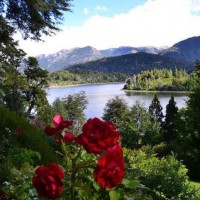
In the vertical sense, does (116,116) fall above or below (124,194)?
below

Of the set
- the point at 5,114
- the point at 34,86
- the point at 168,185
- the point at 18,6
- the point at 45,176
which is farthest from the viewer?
the point at 34,86

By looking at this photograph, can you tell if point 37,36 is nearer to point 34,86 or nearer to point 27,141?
point 27,141

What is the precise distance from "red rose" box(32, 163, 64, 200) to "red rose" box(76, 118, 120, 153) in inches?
8.5

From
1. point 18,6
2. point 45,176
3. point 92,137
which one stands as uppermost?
point 18,6

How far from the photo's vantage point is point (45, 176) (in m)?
1.86

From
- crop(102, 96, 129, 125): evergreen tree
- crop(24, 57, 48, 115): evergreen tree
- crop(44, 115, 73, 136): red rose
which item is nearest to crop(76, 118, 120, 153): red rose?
crop(44, 115, 73, 136): red rose

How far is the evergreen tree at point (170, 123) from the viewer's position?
54312 millimetres

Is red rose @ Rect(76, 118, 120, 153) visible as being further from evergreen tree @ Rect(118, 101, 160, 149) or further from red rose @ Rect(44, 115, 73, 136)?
evergreen tree @ Rect(118, 101, 160, 149)

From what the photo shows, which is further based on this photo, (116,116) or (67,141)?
(116,116)

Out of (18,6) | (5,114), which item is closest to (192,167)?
(18,6)

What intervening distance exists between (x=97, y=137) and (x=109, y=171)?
0.19 metres

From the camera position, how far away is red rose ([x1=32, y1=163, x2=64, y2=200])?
5.99 feet

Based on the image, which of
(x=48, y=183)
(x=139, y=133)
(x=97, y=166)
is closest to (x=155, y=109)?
(x=139, y=133)

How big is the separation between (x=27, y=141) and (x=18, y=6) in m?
7.89
